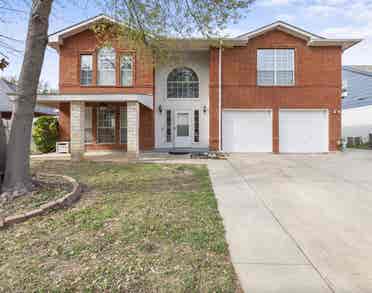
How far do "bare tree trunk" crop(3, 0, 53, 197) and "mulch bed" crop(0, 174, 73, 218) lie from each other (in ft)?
0.81

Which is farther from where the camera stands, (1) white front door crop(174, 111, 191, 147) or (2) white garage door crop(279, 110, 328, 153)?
(1) white front door crop(174, 111, 191, 147)

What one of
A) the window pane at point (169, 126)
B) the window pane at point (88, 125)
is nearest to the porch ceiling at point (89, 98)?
the window pane at point (88, 125)

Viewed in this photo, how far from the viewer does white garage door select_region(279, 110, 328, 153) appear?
1384 cm

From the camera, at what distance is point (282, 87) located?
44.7ft

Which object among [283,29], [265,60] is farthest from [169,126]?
[283,29]

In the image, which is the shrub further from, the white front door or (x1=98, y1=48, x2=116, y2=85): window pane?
the white front door

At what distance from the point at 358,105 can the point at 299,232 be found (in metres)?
23.6

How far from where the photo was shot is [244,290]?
92.2 inches

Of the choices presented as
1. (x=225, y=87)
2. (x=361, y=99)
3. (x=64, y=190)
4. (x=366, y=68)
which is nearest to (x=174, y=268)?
(x=64, y=190)

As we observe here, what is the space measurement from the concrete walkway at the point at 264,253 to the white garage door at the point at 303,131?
31.7 ft

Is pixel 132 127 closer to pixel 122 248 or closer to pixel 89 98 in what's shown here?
pixel 89 98

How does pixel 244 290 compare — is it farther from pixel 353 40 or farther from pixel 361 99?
pixel 361 99

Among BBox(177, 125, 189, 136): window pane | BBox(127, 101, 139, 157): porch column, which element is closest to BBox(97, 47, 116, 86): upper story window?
BBox(127, 101, 139, 157): porch column

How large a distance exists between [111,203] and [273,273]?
10.5 feet
